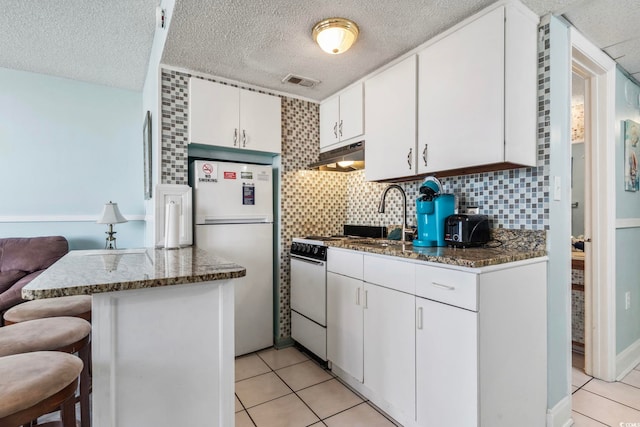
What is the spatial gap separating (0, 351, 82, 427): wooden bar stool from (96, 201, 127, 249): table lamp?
2.40 metres

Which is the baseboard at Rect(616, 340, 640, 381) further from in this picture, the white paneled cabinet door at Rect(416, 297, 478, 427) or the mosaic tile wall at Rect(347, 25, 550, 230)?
the white paneled cabinet door at Rect(416, 297, 478, 427)

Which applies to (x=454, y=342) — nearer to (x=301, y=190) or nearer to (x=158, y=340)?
(x=158, y=340)

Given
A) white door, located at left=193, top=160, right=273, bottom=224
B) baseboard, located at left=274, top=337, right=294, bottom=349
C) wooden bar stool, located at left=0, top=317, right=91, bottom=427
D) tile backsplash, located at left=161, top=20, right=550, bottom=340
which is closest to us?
wooden bar stool, located at left=0, top=317, right=91, bottom=427

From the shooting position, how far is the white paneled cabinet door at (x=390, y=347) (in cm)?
169

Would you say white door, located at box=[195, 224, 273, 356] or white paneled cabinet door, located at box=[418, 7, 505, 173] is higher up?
white paneled cabinet door, located at box=[418, 7, 505, 173]

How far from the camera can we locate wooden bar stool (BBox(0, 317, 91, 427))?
1.19 metres

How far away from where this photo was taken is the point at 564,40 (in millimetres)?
1841

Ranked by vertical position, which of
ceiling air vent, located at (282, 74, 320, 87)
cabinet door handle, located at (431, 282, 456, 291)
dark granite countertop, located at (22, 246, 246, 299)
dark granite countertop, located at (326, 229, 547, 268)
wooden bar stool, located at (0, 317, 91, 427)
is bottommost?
wooden bar stool, located at (0, 317, 91, 427)

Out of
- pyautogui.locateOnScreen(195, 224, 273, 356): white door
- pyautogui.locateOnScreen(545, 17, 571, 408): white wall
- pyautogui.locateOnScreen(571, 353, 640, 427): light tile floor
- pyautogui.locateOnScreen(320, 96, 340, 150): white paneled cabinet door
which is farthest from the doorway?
pyautogui.locateOnScreen(195, 224, 273, 356): white door

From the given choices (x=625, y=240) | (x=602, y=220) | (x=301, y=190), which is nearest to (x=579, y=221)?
(x=625, y=240)

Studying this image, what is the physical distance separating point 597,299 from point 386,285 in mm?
1595

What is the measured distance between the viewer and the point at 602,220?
2.21m

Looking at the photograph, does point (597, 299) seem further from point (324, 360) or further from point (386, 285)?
point (324, 360)

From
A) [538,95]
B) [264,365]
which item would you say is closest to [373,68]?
[538,95]
